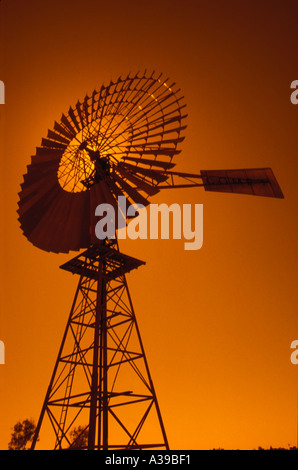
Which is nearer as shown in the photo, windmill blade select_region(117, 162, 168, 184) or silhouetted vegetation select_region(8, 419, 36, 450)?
windmill blade select_region(117, 162, 168, 184)

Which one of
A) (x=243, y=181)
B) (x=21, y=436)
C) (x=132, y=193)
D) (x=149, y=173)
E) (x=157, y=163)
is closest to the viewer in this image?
(x=132, y=193)

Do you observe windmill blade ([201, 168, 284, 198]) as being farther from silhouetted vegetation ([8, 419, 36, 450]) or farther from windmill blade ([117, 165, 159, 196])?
silhouetted vegetation ([8, 419, 36, 450])

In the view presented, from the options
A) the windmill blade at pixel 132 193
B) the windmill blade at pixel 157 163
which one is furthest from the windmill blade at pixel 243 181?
the windmill blade at pixel 132 193

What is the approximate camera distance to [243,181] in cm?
1689

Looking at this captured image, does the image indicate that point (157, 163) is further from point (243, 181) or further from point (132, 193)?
point (243, 181)

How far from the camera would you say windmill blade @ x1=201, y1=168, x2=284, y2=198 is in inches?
647

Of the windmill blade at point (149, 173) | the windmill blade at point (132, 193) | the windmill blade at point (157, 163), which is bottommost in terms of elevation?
the windmill blade at point (132, 193)

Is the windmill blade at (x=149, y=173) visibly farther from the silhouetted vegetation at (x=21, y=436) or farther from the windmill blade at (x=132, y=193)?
the silhouetted vegetation at (x=21, y=436)

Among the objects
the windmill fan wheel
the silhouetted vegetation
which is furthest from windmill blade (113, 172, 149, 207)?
the silhouetted vegetation

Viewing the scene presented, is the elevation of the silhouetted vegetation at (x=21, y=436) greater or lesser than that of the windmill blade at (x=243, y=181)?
lesser

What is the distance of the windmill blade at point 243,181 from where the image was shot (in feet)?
53.9

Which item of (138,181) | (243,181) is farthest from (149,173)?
(243,181)
